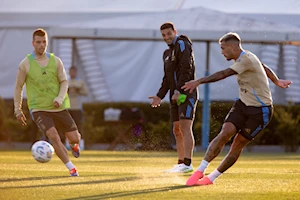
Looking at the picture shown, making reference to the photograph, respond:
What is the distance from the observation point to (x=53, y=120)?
12266mm

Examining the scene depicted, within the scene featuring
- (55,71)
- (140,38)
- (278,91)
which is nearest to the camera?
(55,71)

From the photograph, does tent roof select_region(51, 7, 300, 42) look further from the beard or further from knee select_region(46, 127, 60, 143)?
knee select_region(46, 127, 60, 143)

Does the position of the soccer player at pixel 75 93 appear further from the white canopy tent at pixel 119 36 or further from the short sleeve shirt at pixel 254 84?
the short sleeve shirt at pixel 254 84

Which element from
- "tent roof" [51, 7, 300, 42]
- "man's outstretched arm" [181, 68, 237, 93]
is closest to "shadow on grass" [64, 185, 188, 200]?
"man's outstretched arm" [181, 68, 237, 93]

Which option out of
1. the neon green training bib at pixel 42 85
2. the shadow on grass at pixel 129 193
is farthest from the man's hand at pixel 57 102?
the shadow on grass at pixel 129 193

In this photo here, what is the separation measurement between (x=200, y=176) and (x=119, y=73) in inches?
801

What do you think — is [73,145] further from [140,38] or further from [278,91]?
[278,91]

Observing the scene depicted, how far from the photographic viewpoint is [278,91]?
2897 cm

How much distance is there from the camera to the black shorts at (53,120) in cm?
1202

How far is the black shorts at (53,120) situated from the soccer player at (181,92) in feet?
3.93

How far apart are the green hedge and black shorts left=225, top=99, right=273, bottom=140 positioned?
1377cm

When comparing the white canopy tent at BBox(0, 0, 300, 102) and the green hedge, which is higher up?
the white canopy tent at BBox(0, 0, 300, 102)

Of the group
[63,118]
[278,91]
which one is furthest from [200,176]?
[278,91]

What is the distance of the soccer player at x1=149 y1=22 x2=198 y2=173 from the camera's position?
500 inches
